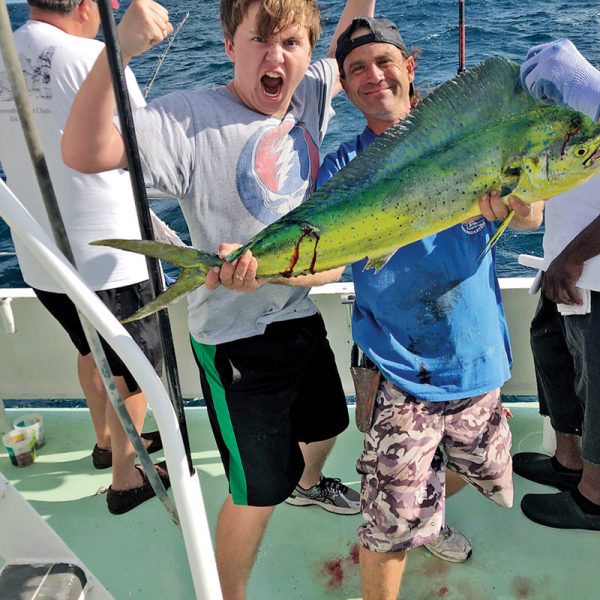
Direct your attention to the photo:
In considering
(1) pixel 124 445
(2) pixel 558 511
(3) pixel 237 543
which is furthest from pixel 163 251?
(2) pixel 558 511

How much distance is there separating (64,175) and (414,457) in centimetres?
158

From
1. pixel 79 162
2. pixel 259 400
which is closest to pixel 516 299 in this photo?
pixel 259 400

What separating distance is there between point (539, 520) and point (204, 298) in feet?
5.08

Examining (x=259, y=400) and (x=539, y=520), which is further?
(x=539, y=520)

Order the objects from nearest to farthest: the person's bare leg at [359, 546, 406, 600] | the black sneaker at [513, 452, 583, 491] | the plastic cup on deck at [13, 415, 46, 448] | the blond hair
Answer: the blond hair
the person's bare leg at [359, 546, 406, 600]
the black sneaker at [513, 452, 583, 491]
the plastic cup on deck at [13, 415, 46, 448]

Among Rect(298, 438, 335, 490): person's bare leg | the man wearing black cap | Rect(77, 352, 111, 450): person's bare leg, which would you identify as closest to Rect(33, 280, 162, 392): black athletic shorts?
Rect(77, 352, 111, 450): person's bare leg

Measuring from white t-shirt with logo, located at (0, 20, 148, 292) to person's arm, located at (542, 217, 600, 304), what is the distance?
150cm

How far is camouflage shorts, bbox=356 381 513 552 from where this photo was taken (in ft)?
6.25

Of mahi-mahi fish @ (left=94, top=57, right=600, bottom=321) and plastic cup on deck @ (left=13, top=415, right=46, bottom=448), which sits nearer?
mahi-mahi fish @ (left=94, top=57, right=600, bottom=321)

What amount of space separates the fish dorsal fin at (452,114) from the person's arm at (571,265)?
31.9 inches

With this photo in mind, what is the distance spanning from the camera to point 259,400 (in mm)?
2014

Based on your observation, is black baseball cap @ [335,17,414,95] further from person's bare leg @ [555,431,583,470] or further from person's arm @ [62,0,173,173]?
person's bare leg @ [555,431,583,470]

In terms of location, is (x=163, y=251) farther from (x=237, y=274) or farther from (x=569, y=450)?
(x=569, y=450)

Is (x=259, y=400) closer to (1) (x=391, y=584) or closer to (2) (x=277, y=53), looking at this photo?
(1) (x=391, y=584)
